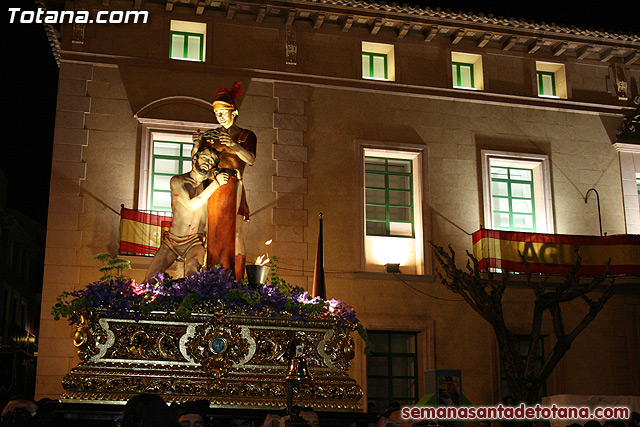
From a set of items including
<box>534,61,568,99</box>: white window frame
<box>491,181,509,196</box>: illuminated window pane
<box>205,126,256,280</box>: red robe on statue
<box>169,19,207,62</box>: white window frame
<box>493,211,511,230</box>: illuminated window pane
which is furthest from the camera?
<box>534,61,568,99</box>: white window frame

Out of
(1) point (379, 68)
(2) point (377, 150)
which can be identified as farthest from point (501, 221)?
(1) point (379, 68)

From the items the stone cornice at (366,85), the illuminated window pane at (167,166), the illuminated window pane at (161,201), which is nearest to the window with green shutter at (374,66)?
the stone cornice at (366,85)

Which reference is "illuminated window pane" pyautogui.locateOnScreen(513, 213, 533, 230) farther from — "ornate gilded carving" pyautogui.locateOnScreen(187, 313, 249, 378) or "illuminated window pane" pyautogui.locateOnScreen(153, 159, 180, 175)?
"ornate gilded carving" pyautogui.locateOnScreen(187, 313, 249, 378)

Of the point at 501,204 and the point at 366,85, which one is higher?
the point at 366,85

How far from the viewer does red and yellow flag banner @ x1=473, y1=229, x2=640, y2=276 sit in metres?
20.2

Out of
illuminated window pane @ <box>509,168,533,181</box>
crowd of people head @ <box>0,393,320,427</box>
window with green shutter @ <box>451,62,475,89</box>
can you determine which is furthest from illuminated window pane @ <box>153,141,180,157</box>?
crowd of people head @ <box>0,393,320,427</box>

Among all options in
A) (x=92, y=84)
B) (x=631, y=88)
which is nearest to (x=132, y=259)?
(x=92, y=84)

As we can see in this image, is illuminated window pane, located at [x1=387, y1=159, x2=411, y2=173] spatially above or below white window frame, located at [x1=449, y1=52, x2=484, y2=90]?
below

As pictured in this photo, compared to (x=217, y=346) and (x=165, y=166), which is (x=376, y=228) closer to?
(x=165, y=166)

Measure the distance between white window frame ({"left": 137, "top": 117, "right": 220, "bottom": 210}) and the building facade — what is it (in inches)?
1.9

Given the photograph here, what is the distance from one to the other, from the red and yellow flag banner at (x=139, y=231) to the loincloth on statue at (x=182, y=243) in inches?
302

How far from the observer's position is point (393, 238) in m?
20.7

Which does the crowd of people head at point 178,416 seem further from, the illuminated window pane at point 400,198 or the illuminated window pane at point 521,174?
the illuminated window pane at point 521,174

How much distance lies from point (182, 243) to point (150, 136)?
9601 millimetres
